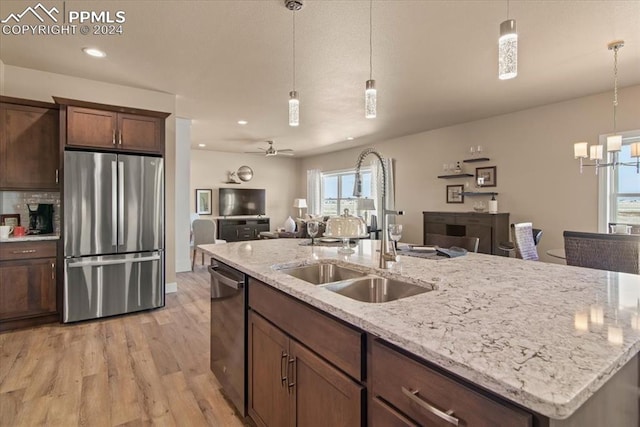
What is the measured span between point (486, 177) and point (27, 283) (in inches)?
245

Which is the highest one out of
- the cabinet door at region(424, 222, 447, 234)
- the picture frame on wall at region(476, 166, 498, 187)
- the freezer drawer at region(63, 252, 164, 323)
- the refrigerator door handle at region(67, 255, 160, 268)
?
the picture frame on wall at region(476, 166, 498, 187)

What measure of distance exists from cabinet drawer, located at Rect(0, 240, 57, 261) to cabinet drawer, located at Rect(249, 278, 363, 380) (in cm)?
284

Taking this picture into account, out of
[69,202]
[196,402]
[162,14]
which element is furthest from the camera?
[69,202]

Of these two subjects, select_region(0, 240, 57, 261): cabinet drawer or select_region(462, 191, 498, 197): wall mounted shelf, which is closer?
select_region(0, 240, 57, 261): cabinet drawer

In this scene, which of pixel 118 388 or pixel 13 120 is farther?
pixel 13 120

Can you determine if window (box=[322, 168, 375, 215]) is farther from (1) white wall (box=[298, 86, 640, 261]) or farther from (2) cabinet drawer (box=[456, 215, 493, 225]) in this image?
(2) cabinet drawer (box=[456, 215, 493, 225])

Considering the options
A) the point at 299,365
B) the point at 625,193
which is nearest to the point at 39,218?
the point at 299,365

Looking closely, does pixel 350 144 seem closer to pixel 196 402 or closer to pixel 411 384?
pixel 196 402

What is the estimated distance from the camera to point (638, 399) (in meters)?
0.94

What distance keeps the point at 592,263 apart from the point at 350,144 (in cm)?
588

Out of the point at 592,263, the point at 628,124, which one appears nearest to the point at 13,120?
the point at 592,263

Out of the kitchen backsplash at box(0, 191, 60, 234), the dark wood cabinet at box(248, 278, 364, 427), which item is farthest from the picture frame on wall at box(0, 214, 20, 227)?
the dark wood cabinet at box(248, 278, 364, 427)

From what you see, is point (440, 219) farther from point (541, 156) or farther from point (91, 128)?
point (91, 128)

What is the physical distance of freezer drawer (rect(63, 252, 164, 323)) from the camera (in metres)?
3.30
